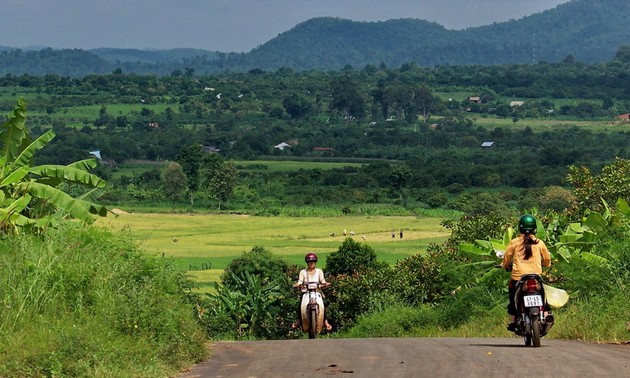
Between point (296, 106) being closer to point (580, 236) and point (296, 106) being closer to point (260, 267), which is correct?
point (260, 267)

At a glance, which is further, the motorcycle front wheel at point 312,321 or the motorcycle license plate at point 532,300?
the motorcycle front wheel at point 312,321

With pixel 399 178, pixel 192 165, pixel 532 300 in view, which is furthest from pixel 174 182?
pixel 532 300

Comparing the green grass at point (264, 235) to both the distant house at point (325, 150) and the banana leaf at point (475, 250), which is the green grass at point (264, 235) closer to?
the banana leaf at point (475, 250)

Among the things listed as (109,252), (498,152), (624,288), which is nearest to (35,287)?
(109,252)

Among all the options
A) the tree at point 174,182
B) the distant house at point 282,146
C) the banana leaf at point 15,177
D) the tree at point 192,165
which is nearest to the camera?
the banana leaf at point 15,177

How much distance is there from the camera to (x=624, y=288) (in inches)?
518

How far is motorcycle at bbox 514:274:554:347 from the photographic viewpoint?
11375mm

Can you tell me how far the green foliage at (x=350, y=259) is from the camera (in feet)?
139

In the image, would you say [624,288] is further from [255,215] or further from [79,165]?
[255,215]

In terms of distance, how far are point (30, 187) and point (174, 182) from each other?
79011 millimetres

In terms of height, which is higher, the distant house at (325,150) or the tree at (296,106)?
the tree at (296,106)

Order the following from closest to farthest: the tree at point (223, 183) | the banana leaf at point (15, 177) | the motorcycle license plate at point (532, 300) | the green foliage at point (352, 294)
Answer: the motorcycle license plate at point (532, 300)
the banana leaf at point (15, 177)
the green foliage at point (352, 294)
the tree at point (223, 183)

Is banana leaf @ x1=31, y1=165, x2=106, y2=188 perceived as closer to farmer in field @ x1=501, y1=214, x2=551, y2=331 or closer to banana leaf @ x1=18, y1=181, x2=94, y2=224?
banana leaf @ x1=18, y1=181, x2=94, y2=224

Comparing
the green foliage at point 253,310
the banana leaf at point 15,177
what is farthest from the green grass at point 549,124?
the banana leaf at point 15,177
